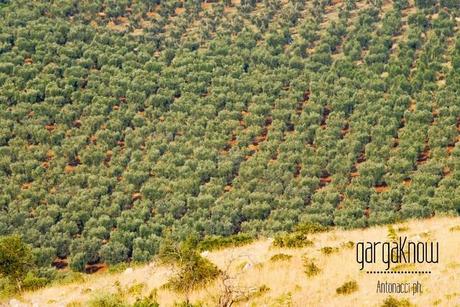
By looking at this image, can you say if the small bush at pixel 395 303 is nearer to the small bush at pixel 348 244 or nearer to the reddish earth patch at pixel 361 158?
the small bush at pixel 348 244

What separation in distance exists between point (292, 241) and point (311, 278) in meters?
4.76

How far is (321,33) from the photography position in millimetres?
184000

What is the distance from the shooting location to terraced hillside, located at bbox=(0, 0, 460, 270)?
121688 millimetres

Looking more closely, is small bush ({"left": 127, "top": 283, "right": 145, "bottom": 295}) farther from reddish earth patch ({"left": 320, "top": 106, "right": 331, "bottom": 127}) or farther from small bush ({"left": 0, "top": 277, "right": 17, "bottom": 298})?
reddish earth patch ({"left": 320, "top": 106, "right": 331, "bottom": 127})

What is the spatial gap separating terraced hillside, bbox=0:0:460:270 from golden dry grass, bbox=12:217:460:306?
243 ft

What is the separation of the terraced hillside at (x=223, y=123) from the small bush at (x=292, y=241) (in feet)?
245

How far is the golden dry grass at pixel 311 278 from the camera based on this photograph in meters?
23.5

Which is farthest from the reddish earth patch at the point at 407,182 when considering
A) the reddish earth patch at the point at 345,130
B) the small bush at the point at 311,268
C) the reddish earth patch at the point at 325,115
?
the small bush at the point at 311,268

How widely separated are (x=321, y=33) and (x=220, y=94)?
122 feet

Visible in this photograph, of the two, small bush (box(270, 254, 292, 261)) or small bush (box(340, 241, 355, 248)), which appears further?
small bush (box(340, 241, 355, 248))

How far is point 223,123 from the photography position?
153375 millimetres

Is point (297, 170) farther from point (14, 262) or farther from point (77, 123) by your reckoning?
point (14, 262)


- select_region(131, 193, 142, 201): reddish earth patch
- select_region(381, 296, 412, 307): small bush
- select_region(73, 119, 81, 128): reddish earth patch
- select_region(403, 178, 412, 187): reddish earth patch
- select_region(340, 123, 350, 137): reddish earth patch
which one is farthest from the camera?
select_region(73, 119, 81, 128): reddish earth patch

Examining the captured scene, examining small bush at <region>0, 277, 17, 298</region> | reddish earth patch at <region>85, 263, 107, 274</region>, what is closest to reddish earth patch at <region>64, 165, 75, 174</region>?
reddish earth patch at <region>85, 263, 107, 274</region>
